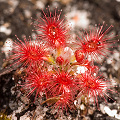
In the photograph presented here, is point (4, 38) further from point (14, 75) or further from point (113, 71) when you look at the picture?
point (113, 71)

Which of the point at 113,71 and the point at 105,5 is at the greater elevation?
→ the point at 105,5

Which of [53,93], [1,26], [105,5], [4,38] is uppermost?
[105,5]

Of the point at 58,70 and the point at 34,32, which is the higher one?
the point at 34,32

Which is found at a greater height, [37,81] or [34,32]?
[34,32]

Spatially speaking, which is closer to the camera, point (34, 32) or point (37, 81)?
point (37, 81)

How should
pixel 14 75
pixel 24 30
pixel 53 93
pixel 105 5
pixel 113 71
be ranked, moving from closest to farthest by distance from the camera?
pixel 53 93, pixel 14 75, pixel 113 71, pixel 24 30, pixel 105 5

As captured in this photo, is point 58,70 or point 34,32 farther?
point 34,32

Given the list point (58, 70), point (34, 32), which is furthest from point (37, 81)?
point (34, 32)

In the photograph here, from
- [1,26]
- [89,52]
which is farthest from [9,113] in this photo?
[1,26]

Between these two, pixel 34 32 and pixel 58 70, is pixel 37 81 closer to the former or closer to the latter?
pixel 58 70

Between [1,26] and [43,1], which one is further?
[43,1]

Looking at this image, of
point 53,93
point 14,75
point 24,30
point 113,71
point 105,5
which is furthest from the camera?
point 105,5
